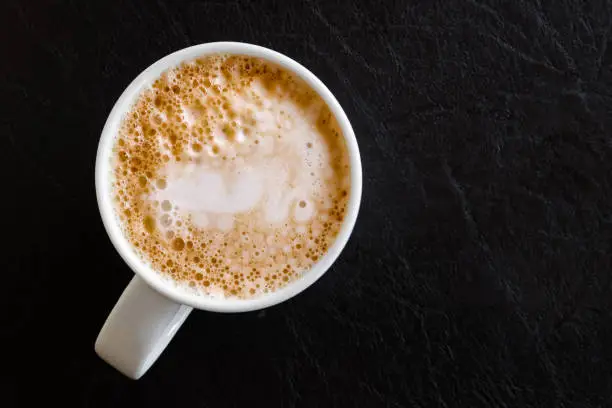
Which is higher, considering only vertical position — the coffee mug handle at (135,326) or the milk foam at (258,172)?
the milk foam at (258,172)

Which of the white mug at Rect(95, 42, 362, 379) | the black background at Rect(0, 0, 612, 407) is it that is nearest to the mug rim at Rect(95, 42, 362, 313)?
the white mug at Rect(95, 42, 362, 379)

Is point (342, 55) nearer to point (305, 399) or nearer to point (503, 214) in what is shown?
point (503, 214)

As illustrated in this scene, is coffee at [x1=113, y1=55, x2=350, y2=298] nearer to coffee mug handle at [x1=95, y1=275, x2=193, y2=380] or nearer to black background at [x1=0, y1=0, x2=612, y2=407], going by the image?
coffee mug handle at [x1=95, y1=275, x2=193, y2=380]

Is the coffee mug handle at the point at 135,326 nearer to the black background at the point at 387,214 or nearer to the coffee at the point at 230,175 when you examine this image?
the coffee at the point at 230,175

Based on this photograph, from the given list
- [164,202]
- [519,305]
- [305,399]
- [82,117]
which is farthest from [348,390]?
[82,117]

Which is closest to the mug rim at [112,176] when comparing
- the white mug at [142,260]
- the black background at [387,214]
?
the white mug at [142,260]

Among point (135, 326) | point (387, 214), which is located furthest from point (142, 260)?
point (387, 214)
